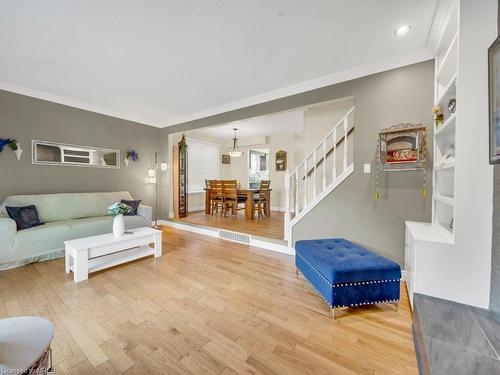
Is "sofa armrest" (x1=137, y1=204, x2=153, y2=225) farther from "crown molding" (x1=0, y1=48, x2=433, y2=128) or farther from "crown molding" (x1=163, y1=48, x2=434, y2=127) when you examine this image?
"crown molding" (x1=163, y1=48, x2=434, y2=127)

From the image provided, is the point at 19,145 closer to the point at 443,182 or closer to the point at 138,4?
the point at 138,4

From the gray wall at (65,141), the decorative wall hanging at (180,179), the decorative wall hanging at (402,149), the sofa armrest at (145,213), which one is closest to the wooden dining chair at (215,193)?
the decorative wall hanging at (180,179)

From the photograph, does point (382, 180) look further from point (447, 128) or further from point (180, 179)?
point (180, 179)

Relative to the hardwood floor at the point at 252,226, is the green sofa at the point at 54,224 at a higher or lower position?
higher

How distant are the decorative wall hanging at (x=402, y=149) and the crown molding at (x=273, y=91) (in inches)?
29.3

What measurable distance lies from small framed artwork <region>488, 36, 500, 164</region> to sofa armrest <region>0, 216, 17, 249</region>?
461 cm

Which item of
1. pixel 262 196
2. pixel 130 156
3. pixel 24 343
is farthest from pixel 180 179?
pixel 24 343

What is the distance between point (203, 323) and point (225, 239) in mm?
2266

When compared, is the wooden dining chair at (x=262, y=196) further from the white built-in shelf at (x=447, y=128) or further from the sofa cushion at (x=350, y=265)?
the white built-in shelf at (x=447, y=128)

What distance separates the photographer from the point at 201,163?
6.44m

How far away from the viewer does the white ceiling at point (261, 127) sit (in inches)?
186

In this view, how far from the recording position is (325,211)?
280cm

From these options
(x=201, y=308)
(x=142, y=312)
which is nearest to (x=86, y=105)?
(x=142, y=312)

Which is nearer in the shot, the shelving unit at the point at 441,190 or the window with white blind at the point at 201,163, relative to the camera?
the shelving unit at the point at 441,190
